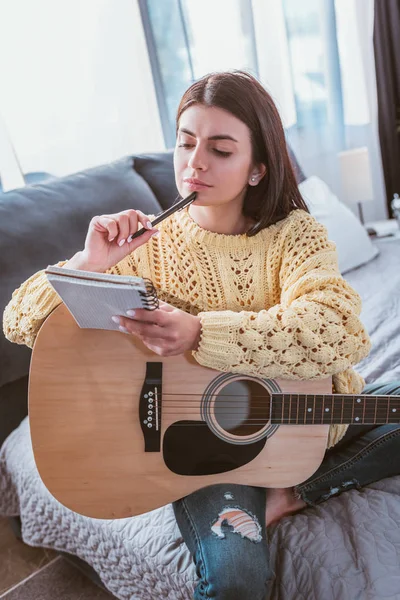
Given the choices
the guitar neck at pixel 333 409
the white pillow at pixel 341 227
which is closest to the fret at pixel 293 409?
the guitar neck at pixel 333 409

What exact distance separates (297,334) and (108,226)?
0.36 m

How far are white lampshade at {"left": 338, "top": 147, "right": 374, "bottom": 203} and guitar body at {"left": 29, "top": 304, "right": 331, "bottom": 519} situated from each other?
181 cm

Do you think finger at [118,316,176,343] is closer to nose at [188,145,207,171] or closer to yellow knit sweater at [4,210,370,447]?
yellow knit sweater at [4,210,370,447]

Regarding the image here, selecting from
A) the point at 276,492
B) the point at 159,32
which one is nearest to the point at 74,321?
the point at 276,492

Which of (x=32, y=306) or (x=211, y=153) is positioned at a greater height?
(x=211, y=153)

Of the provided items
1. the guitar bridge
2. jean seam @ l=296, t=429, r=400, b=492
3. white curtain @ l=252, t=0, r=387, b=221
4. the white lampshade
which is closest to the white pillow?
the white lampshade

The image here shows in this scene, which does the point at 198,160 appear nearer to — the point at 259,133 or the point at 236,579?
the point at 259,133

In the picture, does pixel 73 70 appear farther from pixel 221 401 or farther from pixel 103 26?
pixel 221 401

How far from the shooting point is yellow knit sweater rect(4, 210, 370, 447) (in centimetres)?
96

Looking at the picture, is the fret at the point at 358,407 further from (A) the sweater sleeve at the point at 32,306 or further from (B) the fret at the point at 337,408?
(A) the sweater sleeve at the point at 32,306

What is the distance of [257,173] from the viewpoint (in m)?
1.13

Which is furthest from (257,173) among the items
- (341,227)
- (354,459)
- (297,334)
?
(341,227)

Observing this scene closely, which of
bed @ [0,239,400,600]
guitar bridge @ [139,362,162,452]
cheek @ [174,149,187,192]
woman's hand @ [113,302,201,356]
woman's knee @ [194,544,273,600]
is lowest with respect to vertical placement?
bed @ [0,239,400,600]

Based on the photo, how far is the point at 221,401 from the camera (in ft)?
3.19
